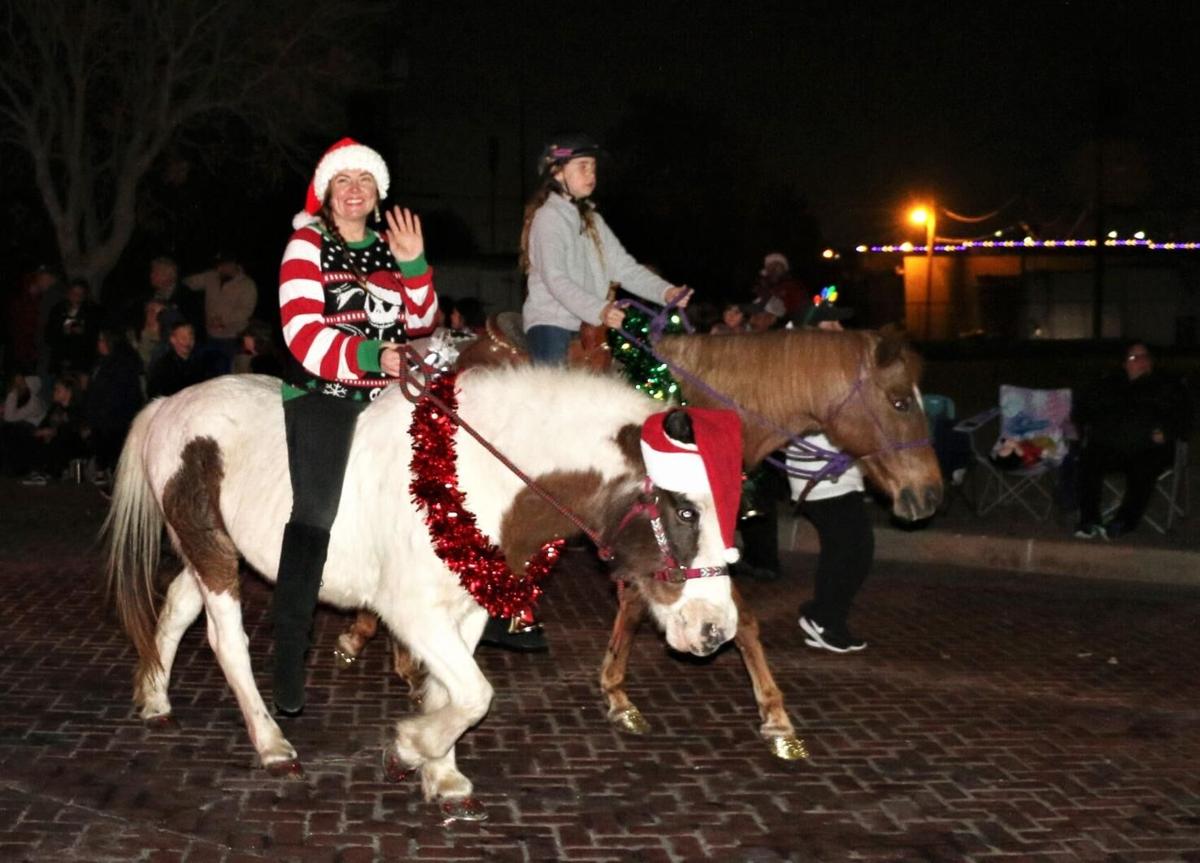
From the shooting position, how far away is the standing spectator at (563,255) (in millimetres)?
7184

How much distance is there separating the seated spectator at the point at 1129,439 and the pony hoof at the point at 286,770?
8514 mm

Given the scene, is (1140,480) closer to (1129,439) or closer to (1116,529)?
(1129,439)

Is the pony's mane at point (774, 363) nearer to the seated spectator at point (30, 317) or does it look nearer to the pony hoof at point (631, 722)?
the pony hoof at point (631, 722)

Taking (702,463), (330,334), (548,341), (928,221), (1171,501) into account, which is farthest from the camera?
(928,221)

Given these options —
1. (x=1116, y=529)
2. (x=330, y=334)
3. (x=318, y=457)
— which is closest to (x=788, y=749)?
(x=318, y=457)

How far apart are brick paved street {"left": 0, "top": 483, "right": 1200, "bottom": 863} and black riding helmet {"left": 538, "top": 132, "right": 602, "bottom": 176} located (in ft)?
9.14

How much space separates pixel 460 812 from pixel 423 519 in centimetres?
115

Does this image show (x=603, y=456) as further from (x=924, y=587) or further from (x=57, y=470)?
(x=57, y=470)

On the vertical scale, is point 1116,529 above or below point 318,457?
below

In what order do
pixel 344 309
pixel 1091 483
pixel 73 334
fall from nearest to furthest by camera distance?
pixel 344 309
pixel 1091 483
pixel 73 334

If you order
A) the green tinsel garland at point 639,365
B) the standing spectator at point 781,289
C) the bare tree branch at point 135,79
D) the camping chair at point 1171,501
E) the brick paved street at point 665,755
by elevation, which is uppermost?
the bare tree branch at point 135,79

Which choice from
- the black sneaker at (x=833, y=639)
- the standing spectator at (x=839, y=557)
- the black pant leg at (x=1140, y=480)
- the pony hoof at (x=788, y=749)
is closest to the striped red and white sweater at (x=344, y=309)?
the pony hoof at (x=788, y=749)

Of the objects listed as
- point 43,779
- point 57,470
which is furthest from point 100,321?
point 43,779

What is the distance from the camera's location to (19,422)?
1719 centimetres
